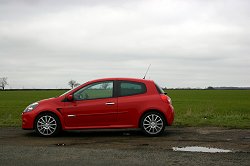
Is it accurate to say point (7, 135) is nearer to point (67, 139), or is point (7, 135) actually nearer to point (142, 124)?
point (67, 139)

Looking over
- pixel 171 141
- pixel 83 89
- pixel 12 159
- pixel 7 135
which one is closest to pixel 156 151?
pixel 171 141

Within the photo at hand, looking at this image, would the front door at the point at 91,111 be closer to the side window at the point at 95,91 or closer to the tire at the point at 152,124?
the side window at the point at 95,91

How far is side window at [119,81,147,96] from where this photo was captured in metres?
10.3

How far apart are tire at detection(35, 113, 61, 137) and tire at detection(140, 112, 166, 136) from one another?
236 centimetres

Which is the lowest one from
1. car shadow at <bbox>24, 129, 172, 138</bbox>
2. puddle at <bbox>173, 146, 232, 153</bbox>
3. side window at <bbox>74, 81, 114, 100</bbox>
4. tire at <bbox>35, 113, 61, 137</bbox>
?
puddle at <bbox>173, 146, 232, 153</bbox>

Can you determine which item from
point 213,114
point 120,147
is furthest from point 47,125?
point 213,114

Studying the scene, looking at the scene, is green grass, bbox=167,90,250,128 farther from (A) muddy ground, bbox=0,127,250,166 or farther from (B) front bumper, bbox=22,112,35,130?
(B) front bumper, bbox=22,112,35,130

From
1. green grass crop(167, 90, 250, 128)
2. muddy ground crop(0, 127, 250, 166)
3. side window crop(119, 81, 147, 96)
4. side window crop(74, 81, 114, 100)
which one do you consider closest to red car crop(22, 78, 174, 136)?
side window crop(74, 81, 114, 100)

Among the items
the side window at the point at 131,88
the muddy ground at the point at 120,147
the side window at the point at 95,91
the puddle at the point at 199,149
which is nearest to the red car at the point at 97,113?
the side window at the point at 95,91

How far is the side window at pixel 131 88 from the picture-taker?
1026 cm

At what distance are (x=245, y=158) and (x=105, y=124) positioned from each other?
4.40 m

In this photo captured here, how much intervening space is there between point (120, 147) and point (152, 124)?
2.15 metres

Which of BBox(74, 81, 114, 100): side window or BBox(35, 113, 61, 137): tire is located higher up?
BBox(74, 81, 114, 100): side window

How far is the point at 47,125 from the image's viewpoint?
1006 cm
